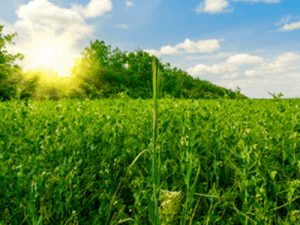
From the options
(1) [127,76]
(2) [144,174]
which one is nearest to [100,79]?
(1) [127,76]

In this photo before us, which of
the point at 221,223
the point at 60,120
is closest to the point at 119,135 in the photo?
the point at 60,120

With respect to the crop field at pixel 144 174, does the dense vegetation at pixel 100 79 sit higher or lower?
higher

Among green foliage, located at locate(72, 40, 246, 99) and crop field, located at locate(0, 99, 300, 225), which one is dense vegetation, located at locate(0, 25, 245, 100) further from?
crop field, located at locate(0, 99, 300, 225)

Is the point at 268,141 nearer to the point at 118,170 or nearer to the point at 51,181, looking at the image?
the point at 118,170

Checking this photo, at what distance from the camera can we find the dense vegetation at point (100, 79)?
2461 centimetres

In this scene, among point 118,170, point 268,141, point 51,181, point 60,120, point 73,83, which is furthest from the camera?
point 73,83

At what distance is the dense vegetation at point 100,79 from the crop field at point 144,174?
18.0 m

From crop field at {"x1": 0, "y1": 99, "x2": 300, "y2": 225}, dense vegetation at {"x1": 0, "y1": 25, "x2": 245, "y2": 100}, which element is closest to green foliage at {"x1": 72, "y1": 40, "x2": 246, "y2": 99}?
dense vegetation at {"x1": 0, "y1": 25, "x2": 245, "y2": 100}

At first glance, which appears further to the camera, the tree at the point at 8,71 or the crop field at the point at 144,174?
the tree at the point at 8,71

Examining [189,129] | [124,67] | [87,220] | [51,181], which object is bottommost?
[87,220]

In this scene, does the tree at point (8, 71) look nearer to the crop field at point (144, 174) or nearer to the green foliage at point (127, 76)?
the green foliage at point (127, 76)

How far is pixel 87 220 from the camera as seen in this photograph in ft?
11.6

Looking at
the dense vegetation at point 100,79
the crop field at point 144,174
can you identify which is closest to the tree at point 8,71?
the dense vegetation at point 100,79

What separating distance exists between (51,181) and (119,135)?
3.85 feet
